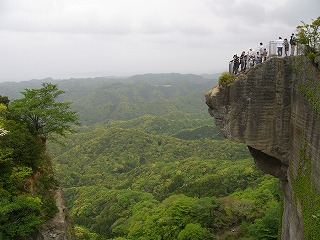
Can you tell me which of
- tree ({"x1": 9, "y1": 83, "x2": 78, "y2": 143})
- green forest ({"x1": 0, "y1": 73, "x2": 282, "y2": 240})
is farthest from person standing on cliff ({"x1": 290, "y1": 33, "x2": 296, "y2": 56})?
tree ({"x1": 9, "y1": 83, "x2": 78, "y2": 143})

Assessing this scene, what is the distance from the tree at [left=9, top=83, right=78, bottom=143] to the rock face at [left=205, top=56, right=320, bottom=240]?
1147 cm

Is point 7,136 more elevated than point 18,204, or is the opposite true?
point 7,136

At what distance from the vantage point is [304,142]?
13.2m

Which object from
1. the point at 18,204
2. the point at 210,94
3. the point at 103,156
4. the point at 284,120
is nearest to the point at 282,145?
the point at 284,120

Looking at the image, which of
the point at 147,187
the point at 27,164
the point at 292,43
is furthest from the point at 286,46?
the point at 147,187

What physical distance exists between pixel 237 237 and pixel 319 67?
1991cm

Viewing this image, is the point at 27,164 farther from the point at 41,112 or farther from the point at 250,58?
the point at 250,58

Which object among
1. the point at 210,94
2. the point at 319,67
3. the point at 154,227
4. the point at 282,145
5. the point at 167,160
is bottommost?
the point at 167,160

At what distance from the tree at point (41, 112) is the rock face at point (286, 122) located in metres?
11.5

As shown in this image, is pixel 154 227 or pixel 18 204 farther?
pixel 154 227

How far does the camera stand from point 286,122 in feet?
49.8

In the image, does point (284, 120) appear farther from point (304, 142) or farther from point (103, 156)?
point (103, 156)

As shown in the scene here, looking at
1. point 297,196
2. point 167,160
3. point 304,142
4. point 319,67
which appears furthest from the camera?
point 167,160

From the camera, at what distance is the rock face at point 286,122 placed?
1245cm
